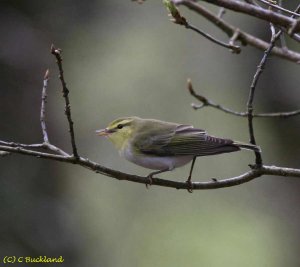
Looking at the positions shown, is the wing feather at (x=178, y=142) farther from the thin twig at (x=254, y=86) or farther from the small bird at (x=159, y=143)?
the thin twig at (x=254, y=86)

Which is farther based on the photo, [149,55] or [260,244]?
[149,55]

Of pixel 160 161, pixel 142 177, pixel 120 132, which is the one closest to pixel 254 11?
pixel 142 177

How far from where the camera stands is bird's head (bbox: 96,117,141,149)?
4598 mm

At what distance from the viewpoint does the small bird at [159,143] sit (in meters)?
4.31

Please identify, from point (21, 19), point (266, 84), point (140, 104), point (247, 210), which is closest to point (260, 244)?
point (247, 210)

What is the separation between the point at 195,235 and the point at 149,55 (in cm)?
345

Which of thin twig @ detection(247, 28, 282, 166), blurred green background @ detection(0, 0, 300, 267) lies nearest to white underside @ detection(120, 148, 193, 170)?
thin twig @ detection(247, 28, 282, 166)

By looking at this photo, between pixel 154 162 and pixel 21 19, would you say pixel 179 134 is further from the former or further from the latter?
pixel 21 19

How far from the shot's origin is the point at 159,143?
4551mm

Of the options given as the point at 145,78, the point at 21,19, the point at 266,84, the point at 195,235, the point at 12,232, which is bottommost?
the point at 12,232

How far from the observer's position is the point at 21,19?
6.28 m

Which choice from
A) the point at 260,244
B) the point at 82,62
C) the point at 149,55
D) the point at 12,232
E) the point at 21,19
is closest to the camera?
the point at 12,232

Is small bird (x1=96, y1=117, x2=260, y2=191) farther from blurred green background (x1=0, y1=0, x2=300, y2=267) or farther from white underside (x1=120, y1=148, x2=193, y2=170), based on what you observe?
blurred green background (x1=0, y1=0, x2=300, y2=267)

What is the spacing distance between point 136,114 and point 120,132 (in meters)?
4.83
